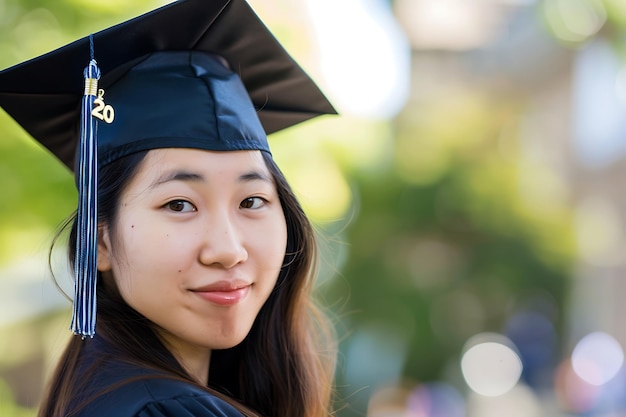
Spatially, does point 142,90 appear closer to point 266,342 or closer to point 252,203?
point 252,203

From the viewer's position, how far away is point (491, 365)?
Result: 1598cm

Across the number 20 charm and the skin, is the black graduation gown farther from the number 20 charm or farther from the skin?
the number 20 charm

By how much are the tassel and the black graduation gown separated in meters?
0.11

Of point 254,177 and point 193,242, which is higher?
point 254,177

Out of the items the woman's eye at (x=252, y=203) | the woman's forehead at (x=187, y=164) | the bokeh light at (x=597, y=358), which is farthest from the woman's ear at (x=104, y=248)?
the bokeh light at (x=597, y=358)

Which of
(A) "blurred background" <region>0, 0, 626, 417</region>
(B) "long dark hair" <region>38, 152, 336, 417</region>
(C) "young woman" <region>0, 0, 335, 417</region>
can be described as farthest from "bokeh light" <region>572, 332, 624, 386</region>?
(C) "young woman" <region>0, 0, 335, 417</region>

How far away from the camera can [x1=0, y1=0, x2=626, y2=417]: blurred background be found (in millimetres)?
4707

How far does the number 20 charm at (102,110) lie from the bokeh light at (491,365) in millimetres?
11858

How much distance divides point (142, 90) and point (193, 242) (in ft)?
1.21

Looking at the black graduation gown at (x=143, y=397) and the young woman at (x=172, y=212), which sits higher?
the young woman at (x=172, y=212)

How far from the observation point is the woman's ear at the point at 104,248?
77.0 inches

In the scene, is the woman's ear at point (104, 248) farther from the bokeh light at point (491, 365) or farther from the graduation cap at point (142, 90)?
the bokeh light at point (491, 365)

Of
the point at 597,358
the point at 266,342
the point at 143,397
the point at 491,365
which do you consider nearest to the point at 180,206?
the point at 143,397

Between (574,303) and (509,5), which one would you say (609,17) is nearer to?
(574,303)
